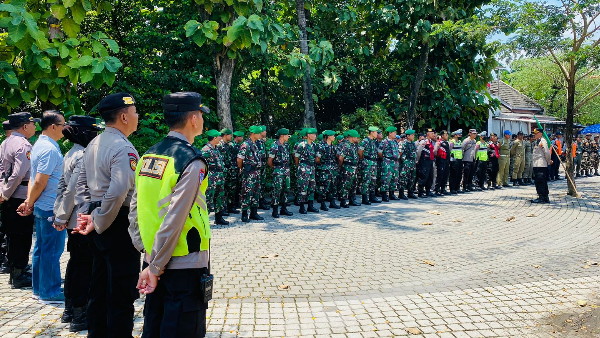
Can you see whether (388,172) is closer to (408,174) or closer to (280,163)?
(408,174)

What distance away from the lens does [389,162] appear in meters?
13.2

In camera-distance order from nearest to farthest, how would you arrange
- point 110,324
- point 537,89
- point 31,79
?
point 110,324 → point 31,79 → point 537,89

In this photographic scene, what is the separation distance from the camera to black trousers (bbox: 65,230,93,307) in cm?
433

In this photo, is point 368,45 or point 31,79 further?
point 368,45

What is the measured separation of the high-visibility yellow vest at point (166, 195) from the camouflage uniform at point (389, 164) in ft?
35.3

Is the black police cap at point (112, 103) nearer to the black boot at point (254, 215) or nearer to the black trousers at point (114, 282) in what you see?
the black trousers at point (114, 282)

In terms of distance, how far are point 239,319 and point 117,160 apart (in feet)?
6.44

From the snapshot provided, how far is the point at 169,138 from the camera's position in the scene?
2.88 meters

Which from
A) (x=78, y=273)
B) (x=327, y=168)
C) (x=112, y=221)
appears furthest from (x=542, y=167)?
(x=112, y=221)

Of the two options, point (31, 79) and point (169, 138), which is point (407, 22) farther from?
point (169, 138)

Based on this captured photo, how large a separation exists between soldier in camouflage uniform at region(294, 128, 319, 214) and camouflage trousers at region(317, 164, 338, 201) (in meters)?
0.75

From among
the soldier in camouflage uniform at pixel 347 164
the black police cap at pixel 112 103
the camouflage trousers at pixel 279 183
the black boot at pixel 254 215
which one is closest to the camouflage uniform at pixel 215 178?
the black boot at pixel 254 215

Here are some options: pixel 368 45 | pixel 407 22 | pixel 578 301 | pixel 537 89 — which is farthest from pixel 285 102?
pixel 537 89

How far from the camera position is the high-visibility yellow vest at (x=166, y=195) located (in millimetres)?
2709
